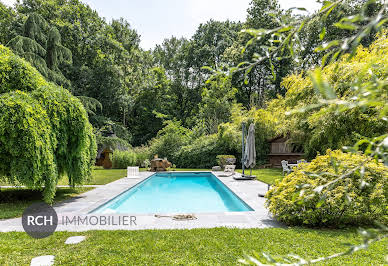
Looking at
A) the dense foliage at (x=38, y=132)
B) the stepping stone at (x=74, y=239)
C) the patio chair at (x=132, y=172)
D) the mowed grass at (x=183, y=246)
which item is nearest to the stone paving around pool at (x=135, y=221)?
the mowed grass at (x=183, y=246)

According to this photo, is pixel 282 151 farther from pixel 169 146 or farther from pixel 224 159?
pixel 169 146

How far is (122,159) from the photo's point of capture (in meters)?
19.7

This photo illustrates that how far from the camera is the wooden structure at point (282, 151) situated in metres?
19.7

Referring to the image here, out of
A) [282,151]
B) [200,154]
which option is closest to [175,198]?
[200,154]

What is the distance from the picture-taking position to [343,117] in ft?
32.6

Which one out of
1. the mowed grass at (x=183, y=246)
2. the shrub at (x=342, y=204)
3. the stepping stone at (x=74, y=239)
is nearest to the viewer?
the mowed grass at (x=183, y=246)

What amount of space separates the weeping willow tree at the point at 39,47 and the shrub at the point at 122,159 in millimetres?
6923

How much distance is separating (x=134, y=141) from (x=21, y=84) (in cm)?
2378

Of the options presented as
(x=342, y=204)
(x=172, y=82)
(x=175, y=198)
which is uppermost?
(x=172, y=82)

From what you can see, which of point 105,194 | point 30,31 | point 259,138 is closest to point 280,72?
point 259,138

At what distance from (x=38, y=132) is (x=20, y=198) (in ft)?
9.55

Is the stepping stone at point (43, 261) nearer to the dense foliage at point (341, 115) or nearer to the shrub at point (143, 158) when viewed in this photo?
the dense foliage at point (341, 115)

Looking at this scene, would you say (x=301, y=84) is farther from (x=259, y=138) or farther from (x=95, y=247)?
(x=95, y=247)

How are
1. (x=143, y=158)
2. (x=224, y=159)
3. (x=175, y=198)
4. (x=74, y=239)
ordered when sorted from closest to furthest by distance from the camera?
(x=74, y=239) < (x=175, y=198) < (x=224, y=159) < (x=143, y=158)
